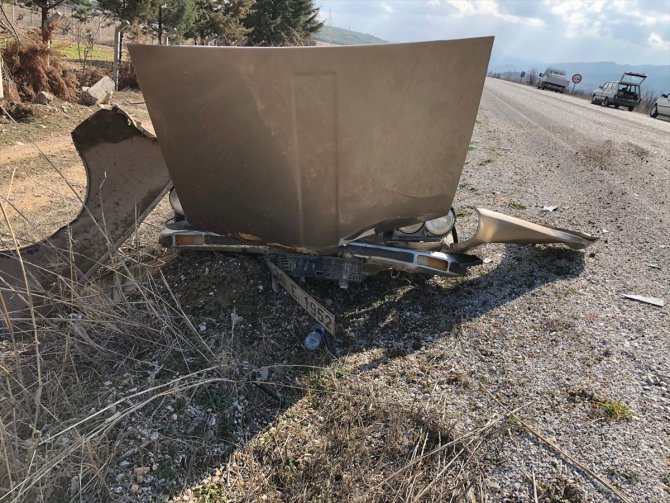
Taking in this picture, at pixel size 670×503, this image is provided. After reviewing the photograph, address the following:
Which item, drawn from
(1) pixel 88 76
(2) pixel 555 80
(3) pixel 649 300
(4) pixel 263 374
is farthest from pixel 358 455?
(2) pixel 555 80

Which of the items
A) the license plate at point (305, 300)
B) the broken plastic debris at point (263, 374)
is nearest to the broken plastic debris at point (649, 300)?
the license plate at point (305, 300)

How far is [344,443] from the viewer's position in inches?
95.0

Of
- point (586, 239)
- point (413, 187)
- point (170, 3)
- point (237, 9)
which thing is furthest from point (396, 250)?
point (237, 9)

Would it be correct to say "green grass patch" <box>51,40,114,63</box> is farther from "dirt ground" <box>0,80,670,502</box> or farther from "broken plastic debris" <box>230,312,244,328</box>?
"broken plastic debris" <box>230,312,244,328</box>

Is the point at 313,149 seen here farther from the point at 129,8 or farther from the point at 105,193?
the point at 129,8

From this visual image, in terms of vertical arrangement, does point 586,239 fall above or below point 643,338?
above

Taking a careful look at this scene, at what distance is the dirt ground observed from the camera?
2221 millimetres

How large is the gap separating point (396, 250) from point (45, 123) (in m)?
9.20

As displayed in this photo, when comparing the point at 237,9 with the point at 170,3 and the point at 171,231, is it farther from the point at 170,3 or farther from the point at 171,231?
the point at 171,231

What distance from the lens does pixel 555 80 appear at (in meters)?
36.2

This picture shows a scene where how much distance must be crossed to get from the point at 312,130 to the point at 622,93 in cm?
2981

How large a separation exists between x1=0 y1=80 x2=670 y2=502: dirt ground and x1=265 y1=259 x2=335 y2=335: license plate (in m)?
0.18

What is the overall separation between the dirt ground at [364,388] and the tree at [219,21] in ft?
69.1

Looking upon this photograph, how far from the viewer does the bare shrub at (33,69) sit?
32.7ft
